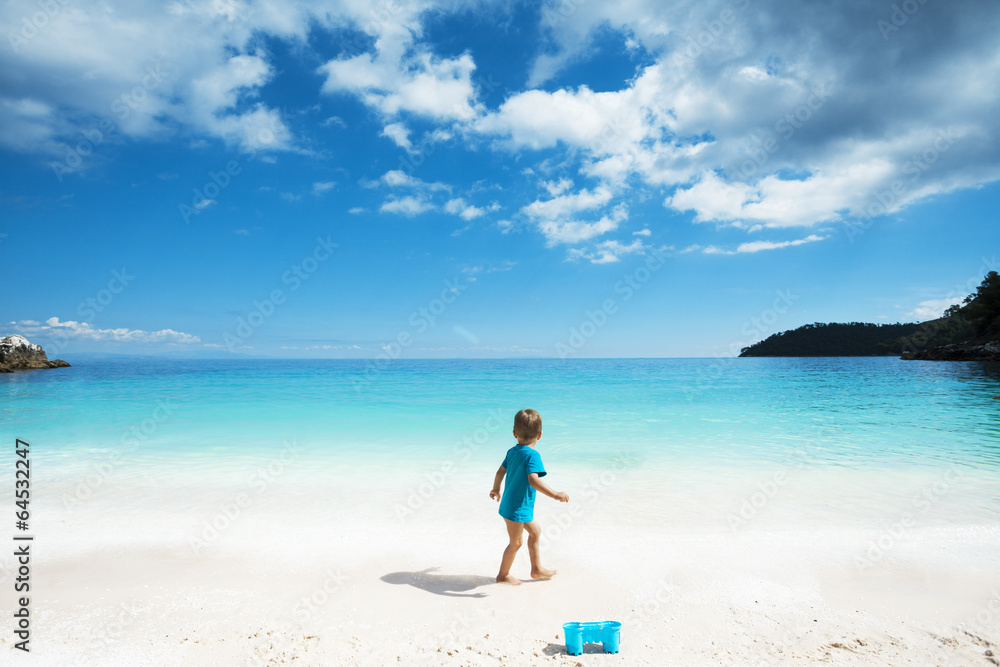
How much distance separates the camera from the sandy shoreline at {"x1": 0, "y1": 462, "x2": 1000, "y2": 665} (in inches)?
124

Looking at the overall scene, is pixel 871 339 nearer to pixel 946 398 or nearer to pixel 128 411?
pixel 946 398

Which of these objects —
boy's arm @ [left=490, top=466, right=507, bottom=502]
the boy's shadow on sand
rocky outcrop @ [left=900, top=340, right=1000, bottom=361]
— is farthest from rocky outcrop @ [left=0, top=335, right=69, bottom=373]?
rocky outcrop @ [left=900, top=340, right=1000, bottom=361]

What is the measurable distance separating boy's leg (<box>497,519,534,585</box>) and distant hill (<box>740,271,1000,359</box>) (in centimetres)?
8374

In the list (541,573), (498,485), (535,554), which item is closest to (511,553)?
(535,554)

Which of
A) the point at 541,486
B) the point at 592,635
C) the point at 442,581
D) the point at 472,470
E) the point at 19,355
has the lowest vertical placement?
the point at 472,470

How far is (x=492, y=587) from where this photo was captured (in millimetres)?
4020

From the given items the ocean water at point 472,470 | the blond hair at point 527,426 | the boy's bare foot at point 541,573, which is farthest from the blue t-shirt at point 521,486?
the ocean water at point 472,470

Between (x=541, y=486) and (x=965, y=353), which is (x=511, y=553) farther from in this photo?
(x=965, y=353)

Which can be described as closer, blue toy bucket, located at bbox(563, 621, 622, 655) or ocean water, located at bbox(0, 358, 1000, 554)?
blue toy bucket, located at bbox(563, 621, 622, 655)

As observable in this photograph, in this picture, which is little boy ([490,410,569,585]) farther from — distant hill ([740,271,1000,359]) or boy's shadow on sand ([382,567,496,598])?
distant hill ([740,271,1000,359])

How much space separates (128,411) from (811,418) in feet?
78.9

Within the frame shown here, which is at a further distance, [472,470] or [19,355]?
[19,355]

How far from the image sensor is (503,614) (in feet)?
11.7

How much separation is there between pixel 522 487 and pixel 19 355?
7468 cm
